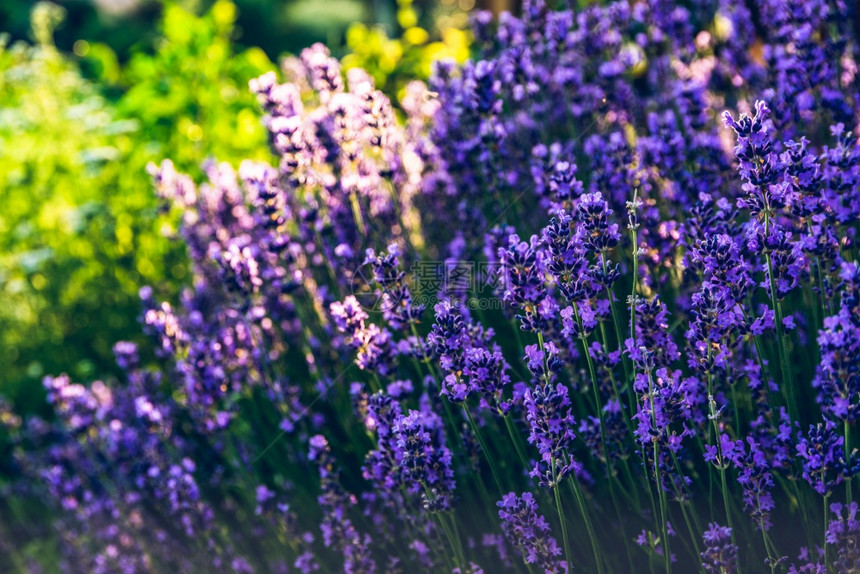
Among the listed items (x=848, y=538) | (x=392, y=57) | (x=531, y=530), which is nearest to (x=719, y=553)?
(x=848, y=538)

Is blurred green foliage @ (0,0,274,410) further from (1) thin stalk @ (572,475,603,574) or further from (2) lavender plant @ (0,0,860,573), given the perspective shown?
(1) thin stalk @ (572,475,603,574)

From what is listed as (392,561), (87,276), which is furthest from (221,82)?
(392,561)

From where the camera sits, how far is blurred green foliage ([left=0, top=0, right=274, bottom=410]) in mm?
4730

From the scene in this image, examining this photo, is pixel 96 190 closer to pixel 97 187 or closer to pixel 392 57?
pixel 97 187

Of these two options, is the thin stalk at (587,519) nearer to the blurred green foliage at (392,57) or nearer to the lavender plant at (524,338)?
the lavender plant at (524,338)

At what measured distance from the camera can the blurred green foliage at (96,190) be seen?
4.73 m

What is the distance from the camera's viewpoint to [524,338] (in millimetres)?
2768

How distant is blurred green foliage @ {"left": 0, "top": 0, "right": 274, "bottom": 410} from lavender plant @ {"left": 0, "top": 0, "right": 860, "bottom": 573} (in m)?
0.88

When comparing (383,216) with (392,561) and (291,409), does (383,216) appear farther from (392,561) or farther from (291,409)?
(392,561)

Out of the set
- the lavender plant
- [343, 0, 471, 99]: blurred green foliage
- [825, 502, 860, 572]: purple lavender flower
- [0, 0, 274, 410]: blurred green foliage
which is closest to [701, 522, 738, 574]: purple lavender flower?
the lavender plant

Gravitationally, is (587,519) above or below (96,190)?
below

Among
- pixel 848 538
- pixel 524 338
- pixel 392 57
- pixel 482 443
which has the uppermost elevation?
pixel 392 57

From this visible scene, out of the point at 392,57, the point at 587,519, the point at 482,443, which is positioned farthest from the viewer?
the point at 392,57

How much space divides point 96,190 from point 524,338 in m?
3.72
